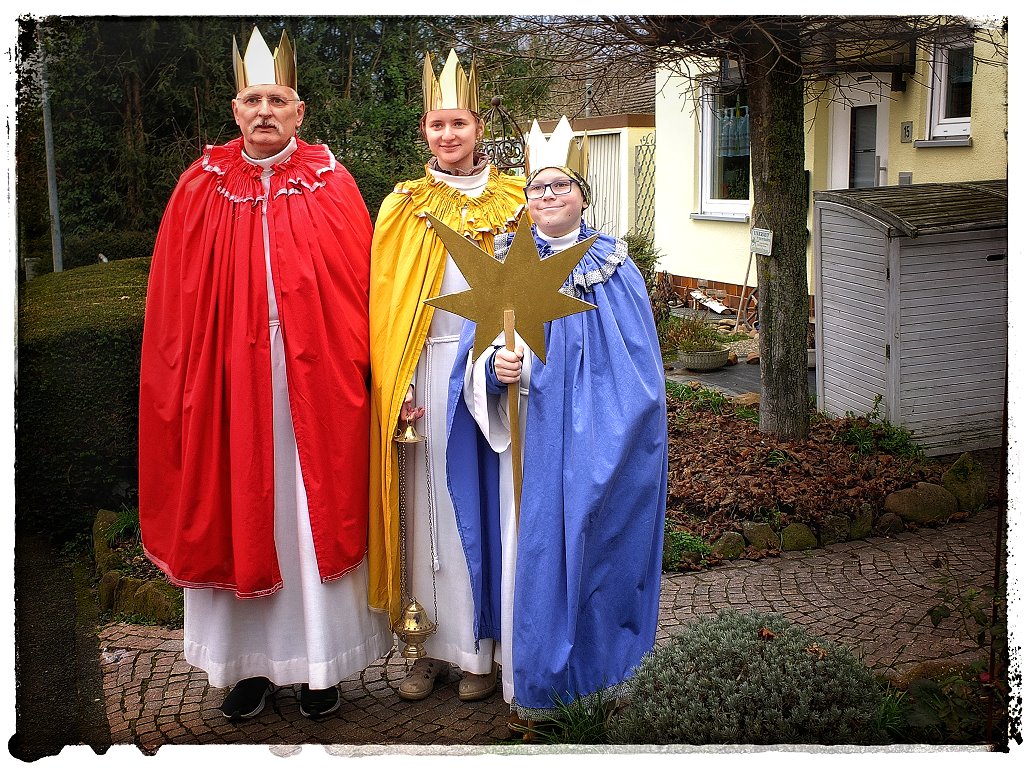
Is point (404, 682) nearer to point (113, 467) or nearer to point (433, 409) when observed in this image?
point (433, 409)

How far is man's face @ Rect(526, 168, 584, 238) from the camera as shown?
3.38 metres

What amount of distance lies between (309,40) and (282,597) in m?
4.39

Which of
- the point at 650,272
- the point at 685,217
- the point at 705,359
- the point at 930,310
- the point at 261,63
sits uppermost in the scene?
the point at 261,63

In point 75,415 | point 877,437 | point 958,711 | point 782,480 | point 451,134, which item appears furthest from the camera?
point 877,437

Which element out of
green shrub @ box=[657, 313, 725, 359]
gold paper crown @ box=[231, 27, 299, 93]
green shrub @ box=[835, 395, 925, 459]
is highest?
gold paper crown @ box=[231, 27, 299, 93]

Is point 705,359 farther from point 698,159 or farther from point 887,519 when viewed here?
point 698,159

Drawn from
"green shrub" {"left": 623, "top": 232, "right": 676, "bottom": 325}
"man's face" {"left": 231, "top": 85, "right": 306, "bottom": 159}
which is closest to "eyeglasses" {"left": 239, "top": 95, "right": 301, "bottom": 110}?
"man's face" {"left": 231, "top": 85, "right": 306, "bottom": 159}

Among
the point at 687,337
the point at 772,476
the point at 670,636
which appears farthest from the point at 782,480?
the point at 687,337

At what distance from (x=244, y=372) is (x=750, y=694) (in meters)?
1.99

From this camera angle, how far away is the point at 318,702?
12.6 ft

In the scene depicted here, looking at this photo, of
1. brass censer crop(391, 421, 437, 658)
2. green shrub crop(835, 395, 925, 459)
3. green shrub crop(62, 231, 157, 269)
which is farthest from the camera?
green shrub crop(62, 231, 157, 269)

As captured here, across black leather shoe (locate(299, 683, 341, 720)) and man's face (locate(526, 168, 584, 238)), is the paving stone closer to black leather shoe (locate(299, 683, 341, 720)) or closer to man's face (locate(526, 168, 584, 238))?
black leather shoe (locate(299, 683, 341, 720))

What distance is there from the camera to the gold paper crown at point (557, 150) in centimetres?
337
